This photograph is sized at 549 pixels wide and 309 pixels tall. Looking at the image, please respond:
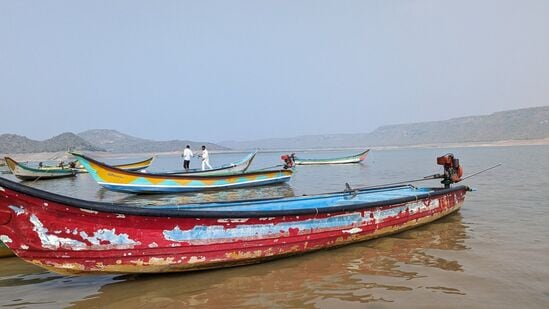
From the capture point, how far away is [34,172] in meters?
28.1

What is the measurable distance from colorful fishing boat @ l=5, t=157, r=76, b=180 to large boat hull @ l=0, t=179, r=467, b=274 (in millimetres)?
24857

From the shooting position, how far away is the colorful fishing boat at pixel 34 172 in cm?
2708

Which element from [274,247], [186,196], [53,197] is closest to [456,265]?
[274,247]

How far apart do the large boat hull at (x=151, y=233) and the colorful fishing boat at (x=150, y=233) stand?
0.01 metres

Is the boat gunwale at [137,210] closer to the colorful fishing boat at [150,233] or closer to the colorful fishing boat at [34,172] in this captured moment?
the colorful fishing boat at [150,233]

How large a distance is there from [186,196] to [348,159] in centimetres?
2845

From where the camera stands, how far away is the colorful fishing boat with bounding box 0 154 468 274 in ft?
16.3

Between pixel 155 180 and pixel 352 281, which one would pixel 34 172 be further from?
pixel 352 281

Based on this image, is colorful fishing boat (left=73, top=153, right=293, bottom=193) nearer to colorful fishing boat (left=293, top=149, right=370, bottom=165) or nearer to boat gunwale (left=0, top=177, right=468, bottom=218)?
boat gunwale (left=0, top=177, right=468, bottom=218)

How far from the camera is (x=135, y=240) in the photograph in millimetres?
5480

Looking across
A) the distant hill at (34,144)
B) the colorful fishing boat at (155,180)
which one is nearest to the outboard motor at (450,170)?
the colorful fishing boat at (155,180)

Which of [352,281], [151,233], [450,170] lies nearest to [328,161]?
[450,170]

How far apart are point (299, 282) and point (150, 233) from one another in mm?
2373

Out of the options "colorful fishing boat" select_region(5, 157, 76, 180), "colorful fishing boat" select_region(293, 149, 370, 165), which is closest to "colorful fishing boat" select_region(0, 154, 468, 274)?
"colorful fishing boat" select_region(5, 157, 76, 180)
